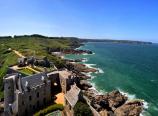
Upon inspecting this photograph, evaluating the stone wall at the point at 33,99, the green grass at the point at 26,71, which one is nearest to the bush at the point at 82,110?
the stone wall at the point at 33,99

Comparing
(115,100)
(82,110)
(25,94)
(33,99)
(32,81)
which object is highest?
(32,81)

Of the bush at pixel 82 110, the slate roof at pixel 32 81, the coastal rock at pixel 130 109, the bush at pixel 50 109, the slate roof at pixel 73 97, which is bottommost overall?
the coastal rock at pixel 130 109

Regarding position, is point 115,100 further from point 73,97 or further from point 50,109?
point 50,109

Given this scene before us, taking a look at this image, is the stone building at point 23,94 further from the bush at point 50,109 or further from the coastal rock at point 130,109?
the coastal rock at point 130,109

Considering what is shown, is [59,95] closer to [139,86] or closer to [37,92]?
[37,92]

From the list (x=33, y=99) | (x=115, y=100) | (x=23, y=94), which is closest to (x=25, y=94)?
(x=23, y=94)
